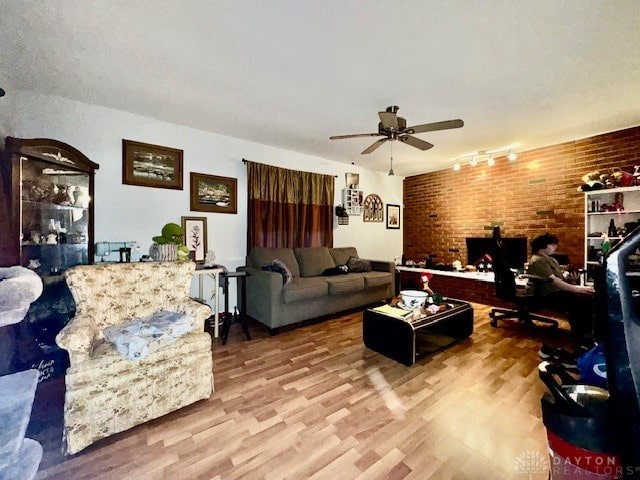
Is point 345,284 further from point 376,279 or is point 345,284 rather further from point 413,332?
point 413,332

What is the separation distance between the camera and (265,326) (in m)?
3.45

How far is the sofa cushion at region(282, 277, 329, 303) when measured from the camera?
3195 millimetres

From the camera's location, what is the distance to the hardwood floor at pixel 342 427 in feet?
4.53

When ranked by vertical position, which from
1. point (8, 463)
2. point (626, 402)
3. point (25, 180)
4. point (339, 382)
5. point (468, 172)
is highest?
point (468, 172)

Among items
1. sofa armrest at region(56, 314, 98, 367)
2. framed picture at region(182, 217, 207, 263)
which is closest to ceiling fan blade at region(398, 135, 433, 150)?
framed picture at region(182, 217, 207, 263)

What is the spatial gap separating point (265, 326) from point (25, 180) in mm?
2605

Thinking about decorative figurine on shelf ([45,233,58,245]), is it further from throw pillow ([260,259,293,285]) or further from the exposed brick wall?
the exposed brick wall

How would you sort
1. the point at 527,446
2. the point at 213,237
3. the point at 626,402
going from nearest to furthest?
the point at 626,402 → the point at 527,446 → the point at 213,237

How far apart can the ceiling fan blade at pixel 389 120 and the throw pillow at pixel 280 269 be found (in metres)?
A: 1.91

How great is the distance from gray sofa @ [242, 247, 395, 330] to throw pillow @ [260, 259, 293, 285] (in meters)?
0.07

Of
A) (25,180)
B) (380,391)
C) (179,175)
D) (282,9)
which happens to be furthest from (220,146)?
(380,391)

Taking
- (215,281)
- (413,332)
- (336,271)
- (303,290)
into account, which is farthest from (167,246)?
(413,332)

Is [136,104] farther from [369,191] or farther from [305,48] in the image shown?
[369,191]

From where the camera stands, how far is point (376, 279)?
4.06m
